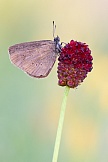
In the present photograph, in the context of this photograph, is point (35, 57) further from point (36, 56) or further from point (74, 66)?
point (74, 66)

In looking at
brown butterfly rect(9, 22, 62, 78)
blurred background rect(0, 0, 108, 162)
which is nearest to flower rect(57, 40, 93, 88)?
brown butterfly rect(9, 22, 62, 78)

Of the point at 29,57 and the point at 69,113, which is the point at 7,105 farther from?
the point at 29,57

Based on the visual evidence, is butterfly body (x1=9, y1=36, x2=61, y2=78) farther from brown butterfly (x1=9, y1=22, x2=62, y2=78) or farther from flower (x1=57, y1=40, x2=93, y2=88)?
flower (x1=57, y1=40, x2=93, y2=88)

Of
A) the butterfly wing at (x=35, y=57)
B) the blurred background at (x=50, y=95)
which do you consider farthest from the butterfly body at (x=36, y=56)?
the blurred background at (x=50, y=95)

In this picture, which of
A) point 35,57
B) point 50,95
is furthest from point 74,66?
point 50,95

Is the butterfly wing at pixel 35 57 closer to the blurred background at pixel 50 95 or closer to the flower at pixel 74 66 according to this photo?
the flower at pixel 74 66

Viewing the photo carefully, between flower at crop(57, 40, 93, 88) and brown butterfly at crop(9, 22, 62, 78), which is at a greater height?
brown butterfly at crop(9, 22, 62, 78)

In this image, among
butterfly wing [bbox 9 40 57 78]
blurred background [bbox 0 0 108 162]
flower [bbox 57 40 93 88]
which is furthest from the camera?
blurred background [bbox 0 0 108 162]
